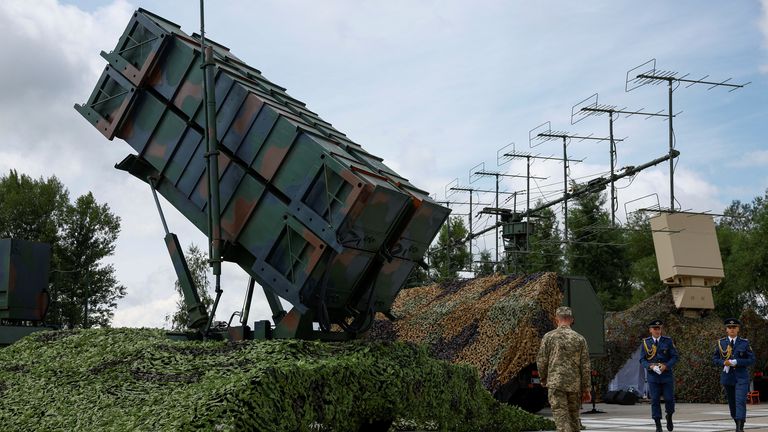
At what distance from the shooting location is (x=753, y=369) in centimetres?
2197

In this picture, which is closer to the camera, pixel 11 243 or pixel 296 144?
pixel 296 144

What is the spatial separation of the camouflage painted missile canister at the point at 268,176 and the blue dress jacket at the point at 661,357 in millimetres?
3883

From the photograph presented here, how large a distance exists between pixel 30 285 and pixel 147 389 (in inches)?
322

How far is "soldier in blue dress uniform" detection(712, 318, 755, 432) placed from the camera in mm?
11570

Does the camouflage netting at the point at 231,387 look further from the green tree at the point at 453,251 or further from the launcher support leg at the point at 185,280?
the green tree at the point at 453,251

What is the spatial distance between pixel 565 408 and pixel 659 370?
340 centimetres

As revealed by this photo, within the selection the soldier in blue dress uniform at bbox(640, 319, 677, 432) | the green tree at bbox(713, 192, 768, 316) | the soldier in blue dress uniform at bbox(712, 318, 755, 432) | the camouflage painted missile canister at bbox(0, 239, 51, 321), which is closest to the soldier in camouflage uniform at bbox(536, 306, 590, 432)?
the soldier in blue dress uniform at bbox(640, 319, 677, 432)

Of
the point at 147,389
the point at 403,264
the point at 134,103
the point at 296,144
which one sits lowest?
the point at 147,389

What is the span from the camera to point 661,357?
40.3ft

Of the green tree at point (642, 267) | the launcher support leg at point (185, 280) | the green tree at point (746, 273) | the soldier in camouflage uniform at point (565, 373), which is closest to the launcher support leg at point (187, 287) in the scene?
the launcher support leg at point (185, 280)

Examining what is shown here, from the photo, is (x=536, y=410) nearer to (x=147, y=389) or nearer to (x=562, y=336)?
(x=562, y=336)

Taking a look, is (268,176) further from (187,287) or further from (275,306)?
(187,287)

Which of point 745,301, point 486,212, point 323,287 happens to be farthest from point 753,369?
point 745,301

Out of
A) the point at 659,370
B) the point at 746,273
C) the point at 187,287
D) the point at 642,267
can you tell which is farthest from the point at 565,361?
the point at 642,267
